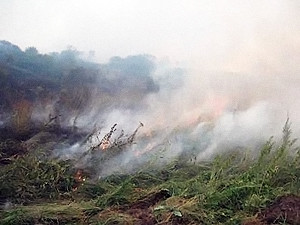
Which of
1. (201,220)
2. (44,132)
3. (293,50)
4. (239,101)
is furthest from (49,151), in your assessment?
(293,50)

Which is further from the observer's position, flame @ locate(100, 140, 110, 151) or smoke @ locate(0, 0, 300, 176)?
smoke @ locate(0, 0, 300, 176)

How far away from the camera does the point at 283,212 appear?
3.56m

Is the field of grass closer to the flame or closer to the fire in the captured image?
the fire

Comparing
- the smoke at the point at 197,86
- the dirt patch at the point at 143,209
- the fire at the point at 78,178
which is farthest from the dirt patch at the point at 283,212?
the fire at the point at 78,178

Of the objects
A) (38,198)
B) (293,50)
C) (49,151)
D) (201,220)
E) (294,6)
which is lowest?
(201,220)

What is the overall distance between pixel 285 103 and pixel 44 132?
2174 mm

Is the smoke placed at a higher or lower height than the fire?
higher

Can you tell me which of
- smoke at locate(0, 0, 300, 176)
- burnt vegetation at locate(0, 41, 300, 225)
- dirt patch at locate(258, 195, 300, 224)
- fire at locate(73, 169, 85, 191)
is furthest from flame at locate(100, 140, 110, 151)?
dirt patch at locate(258, 195, 300, 224)

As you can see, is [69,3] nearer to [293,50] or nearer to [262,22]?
[262,22]

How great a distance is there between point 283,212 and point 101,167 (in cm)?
149

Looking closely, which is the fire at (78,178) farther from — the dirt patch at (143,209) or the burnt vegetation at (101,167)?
the dirt patch at (143,209)

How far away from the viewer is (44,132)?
452 cm

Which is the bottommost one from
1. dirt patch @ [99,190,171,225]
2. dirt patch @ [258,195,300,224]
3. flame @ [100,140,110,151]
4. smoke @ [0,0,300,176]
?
dirt patch @ [258,195,300,224]

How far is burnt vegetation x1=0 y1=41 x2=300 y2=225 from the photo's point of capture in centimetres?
365
